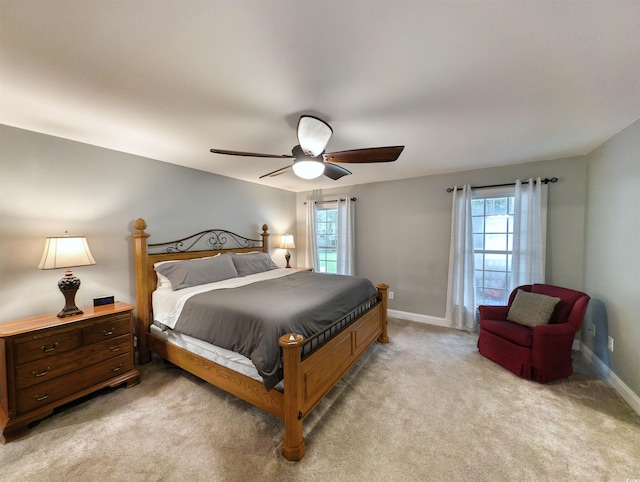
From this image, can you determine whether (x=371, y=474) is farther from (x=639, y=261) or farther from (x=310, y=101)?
(x=639, y=261)

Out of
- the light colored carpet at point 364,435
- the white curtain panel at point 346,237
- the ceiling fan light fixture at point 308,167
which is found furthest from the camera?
the white curtain panel at point 346,237

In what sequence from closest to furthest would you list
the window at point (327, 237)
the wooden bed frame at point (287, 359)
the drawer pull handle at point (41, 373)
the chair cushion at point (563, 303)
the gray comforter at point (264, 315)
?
the wooden bed frame at point (287, 359) → the gray comforter at point (264, 315) → the drawer pull handle at point (41, 373) → the chair cushion at point (563, 303) → the window at point (327, 237)

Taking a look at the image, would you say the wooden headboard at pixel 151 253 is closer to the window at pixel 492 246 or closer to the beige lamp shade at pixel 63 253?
the beige lamp shade at pixel 63 253

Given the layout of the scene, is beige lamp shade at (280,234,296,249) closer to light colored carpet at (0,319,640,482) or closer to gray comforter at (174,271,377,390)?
gray comforter at (174,271,377,390)

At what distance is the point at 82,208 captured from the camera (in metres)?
2.49

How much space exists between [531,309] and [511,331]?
1.28 ft

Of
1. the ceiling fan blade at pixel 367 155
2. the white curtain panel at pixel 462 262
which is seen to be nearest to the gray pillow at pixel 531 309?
the white curtain panel at pixel 462 262

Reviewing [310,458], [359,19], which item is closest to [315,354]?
[310,458]

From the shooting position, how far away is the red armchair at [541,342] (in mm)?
2318

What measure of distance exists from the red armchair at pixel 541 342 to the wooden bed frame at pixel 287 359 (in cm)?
120

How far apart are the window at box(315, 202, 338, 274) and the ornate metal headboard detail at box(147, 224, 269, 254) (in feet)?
3.84

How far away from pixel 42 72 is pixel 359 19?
1823 millimetres

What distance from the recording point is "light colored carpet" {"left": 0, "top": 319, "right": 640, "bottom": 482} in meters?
1.50

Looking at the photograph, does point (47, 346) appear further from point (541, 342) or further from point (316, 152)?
point (541, 342)
